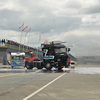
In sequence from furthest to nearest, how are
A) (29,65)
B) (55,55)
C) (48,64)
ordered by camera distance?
1. (29,65)
2. (48,64)
3. (55,55)

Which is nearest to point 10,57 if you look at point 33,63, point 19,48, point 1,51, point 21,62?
point 21,62

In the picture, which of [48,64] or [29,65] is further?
[29,65]

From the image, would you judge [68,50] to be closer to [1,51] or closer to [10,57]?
[10,57]

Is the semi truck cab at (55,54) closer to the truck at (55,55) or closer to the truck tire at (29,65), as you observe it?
the truck at (55,55)

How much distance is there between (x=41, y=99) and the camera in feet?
29.4

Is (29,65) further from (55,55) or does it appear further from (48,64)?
(55,55)

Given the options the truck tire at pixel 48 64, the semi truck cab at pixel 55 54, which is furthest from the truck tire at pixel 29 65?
the semi truck cab at pixel 55 54

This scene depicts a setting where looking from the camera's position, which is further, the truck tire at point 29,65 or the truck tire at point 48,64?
the truck tire at point 29,65

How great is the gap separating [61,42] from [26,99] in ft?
85.8

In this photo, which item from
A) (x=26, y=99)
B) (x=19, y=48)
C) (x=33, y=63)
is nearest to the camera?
(x=26, y=99)

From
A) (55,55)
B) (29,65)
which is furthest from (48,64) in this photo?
(29,65)

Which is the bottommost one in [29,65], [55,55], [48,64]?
[29,65]

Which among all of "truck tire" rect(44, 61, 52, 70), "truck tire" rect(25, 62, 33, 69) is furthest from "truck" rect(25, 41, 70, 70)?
"truck tire" rect(25, 62, 33, 69)

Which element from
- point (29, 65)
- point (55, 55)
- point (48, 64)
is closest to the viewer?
point (55, 55)
